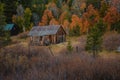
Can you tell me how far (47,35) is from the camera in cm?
5100

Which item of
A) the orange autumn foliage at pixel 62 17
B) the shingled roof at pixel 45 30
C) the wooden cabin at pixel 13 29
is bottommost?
the wooden cabin at pixel 13 29

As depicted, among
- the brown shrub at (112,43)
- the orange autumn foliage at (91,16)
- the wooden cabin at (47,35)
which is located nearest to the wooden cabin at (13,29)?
the wooden cabin at (47,35)

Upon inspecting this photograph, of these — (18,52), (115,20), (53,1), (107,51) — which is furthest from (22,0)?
(18,52)

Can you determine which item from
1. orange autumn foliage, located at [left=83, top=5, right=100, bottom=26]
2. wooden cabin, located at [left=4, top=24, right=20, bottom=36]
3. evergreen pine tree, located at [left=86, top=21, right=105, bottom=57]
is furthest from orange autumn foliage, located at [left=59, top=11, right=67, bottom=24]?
evergreen pine tree, located at [left=86, top=21, right=105, bottom=57]

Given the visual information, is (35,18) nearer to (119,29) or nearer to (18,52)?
(119,29)

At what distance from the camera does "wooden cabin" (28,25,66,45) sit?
5066cm

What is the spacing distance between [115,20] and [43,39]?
20.3 m

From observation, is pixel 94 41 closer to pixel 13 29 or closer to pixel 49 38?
pixel 49 38

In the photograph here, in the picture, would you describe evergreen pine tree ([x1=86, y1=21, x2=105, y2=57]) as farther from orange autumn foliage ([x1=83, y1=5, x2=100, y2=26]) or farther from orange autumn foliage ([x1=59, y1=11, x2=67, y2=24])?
orange autumn foliage ([x1=59, y1=11, x2=67, y2=24])

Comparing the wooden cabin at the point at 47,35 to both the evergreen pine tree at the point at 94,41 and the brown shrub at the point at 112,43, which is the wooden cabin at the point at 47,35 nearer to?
the brown shrub at the point at 112,43

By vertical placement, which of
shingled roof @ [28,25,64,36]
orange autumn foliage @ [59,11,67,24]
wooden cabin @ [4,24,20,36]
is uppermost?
orange autumn foliage @ [59,11,67,24]

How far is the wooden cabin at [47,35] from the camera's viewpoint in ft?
166

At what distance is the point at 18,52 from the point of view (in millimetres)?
15773

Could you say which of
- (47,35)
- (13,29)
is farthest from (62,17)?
(47,35)
